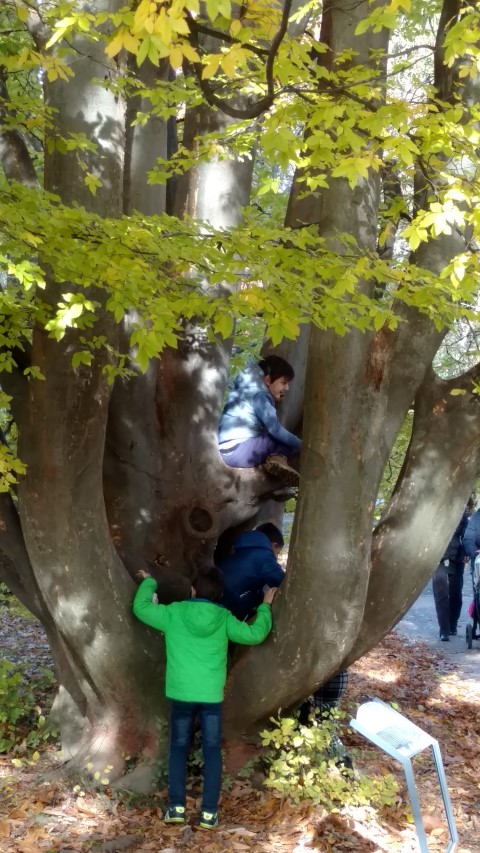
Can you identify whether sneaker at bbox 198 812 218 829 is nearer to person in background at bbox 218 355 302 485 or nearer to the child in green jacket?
the child in green jacket

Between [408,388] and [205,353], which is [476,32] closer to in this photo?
[408,388]

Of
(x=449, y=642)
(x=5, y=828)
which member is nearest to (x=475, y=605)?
(x=449, y=642)

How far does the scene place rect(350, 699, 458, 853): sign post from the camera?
3477mm

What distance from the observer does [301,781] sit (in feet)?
17.1

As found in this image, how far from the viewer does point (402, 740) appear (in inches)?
143

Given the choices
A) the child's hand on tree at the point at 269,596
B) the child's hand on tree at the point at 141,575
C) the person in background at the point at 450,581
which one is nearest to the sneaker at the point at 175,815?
the child's hand on tree at the point at 269,596

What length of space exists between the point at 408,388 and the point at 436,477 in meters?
0.68

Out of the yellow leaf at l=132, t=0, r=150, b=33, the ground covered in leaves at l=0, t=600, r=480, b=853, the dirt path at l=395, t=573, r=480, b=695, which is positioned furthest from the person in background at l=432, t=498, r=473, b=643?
the yellow leaf at l=132, t=0, r=150, b=33

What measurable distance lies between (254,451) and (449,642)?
6.24 m

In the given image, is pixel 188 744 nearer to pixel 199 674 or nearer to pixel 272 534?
pixel 199 674

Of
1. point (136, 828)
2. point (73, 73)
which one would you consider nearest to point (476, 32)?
point (73, 73)

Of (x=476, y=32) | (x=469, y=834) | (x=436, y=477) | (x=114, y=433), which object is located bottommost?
(x=469, y=834)

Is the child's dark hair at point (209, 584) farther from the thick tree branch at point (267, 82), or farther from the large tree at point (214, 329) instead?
the thick tree branch at point (267, 82)

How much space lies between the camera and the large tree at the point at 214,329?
4.12 meters
